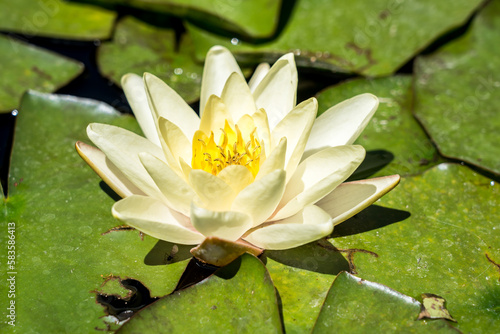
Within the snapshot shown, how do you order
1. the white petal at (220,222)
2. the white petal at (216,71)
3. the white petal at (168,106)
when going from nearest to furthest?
the white petal at (220,222) → the white petal at (168,106) → the white petal at (216,71)

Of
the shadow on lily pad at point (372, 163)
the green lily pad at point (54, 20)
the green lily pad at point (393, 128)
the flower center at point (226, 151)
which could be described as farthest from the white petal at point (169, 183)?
the green lily pad at point (54, 20)

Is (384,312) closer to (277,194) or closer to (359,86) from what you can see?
(277,194)

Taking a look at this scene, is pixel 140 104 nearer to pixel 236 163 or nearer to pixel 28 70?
pixel 236 163

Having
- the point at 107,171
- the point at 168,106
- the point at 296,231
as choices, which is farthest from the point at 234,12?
the point at 296,231

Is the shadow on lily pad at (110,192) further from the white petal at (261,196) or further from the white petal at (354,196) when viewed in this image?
the white petal at (354,196)

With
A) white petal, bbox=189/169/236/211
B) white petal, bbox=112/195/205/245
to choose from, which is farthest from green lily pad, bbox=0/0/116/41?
white petal, bbox=189/169/236/211

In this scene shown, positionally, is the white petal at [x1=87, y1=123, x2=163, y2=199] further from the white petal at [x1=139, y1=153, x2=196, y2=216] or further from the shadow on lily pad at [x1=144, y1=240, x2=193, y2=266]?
the shadow on lily pad at [x1=144, y1=240, x2=193, y2=266]
